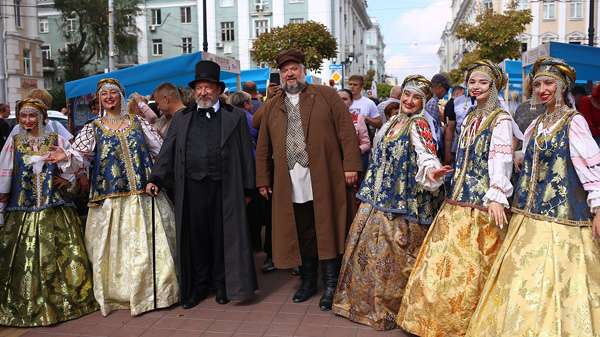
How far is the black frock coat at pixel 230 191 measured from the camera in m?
4.59

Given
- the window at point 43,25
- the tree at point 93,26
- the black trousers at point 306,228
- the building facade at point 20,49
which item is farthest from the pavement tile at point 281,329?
the window at point 43,25

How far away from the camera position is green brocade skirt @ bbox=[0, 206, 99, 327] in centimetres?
441

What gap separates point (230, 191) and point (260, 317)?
1126 mm

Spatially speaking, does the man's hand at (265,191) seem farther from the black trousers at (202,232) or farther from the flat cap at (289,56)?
the flat cap at (289,56)

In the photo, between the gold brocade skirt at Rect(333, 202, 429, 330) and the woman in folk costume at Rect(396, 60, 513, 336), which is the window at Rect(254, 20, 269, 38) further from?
the woman in folk costume at Rect(396, 60, 513, 336)

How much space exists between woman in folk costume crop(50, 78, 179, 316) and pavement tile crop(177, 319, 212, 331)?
411 millimetres

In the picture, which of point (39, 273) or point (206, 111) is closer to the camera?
point (39, 273)

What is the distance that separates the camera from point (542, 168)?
332 cm

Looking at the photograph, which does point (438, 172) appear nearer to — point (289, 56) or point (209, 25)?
point (289, 56)

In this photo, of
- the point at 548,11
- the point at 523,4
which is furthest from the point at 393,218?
the point at 523,4

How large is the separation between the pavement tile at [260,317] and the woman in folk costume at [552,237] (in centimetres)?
168

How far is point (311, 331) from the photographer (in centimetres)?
399

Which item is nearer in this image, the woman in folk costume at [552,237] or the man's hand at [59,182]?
the woman in folk costume at [552,237]

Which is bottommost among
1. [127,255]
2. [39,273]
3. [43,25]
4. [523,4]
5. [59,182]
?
[39,273]
